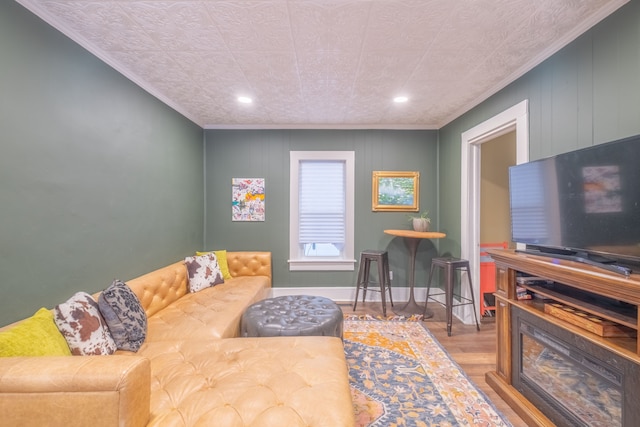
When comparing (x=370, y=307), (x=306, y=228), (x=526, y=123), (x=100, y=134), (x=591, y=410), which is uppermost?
(x=526, y=123)

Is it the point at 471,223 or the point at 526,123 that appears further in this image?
the point at 471,223

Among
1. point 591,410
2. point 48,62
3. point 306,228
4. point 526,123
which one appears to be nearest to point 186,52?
point 48,62

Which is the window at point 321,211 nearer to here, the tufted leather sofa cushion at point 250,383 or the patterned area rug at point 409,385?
the patterned area rug at point 409,385

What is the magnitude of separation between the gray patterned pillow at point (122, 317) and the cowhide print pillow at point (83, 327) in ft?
0.12

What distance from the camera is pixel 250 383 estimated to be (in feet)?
4.05

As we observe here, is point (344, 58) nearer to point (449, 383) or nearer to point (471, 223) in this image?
point (471, 223)

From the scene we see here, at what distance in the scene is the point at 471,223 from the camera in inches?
119

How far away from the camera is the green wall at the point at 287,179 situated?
3.72 metres

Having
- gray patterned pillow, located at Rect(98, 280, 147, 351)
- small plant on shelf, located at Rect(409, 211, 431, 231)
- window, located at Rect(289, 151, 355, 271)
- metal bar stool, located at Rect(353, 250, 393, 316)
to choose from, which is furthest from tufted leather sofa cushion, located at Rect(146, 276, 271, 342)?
small plant on shelf, located at Rect(409, 211, 431, 231)

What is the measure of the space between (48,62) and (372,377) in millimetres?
3122

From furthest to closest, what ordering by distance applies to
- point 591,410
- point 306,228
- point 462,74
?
point 306,228
point 462,74
point 591,410

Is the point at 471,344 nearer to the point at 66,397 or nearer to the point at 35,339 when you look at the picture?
the point at 66,397

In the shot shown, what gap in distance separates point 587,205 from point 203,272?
3.31 metres

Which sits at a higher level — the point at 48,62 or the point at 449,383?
the point at 48,62
